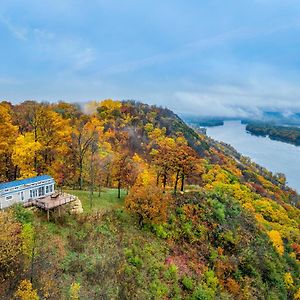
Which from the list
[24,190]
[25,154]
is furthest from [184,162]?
[24,190]

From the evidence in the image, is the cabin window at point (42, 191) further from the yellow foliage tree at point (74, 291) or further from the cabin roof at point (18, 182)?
the yellow foliage tree at point (74, 291)

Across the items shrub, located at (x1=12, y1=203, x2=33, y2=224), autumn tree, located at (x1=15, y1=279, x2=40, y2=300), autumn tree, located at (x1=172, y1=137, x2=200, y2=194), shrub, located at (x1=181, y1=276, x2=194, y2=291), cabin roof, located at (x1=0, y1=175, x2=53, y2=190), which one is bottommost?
shrub, located at (x1=181, y1=276, x2=194, y2=291)

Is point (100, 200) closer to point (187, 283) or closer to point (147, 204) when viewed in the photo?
point (147, 204)

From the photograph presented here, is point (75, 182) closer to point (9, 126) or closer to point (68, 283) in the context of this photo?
point (9, 126)

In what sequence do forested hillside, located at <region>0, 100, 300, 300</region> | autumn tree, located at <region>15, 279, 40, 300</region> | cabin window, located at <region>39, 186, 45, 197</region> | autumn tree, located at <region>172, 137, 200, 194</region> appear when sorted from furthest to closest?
autumn tree, located at <region>172, 137, 200, 194</region>, cabin window, located at <region>39, 186, 45, 197</region>, forested hillside, located at <region>0, 100, 300, 300</region>, autumn tree, located at <region>15, 279, 40, 300</region>

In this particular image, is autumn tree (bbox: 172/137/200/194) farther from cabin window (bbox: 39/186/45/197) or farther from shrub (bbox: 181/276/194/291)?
cabin window (bbox: 39/186/45/197)

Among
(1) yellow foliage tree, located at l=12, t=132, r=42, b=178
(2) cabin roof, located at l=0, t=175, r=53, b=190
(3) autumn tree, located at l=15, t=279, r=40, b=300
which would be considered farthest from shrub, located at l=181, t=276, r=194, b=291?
(1) yellow foliage tree, located at l=12, t=132, r=42, b=178

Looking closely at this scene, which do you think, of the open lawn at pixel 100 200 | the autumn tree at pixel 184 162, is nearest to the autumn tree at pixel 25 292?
the open lawn at pixel 100 200
